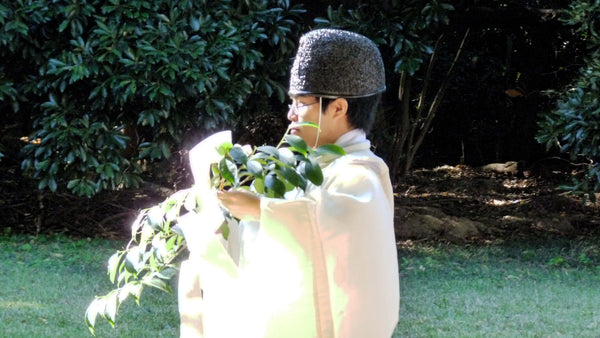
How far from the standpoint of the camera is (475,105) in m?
12.2

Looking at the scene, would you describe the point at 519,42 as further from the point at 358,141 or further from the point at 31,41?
the point at 358,141

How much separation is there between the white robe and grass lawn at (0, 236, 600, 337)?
135 inches

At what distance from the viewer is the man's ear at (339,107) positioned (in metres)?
2.63

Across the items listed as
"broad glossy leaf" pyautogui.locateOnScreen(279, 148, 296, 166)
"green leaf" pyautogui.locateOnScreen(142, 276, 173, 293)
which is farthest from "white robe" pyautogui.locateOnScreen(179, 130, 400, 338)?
"green leaf" pyautogui.locateOnScreen(142, 276, 173, 293)

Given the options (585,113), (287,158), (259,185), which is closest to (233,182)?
(259,185)

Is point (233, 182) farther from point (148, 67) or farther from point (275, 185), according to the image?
point (148, 67)

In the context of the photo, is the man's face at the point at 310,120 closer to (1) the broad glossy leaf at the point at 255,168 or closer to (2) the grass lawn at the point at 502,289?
(1) the broad glossy leaf at the point at 255,168

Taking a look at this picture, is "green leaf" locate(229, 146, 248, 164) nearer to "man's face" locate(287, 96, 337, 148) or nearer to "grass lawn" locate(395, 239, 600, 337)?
"man's face" locate(287, 96, 337, 148)

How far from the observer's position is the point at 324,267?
236cm

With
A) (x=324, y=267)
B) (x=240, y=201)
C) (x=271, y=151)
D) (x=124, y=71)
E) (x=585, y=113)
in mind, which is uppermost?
(x=271, y=151)

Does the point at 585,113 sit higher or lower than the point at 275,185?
lower

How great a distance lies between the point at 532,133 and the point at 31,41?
23.5 feet

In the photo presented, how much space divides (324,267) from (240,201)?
0.92ft

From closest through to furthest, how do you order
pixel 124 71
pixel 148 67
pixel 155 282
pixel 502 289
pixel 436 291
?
pixel 155 282 < pixel 148 67 < pixel 124 71 < pixel 436 291 < pixel 502 289
